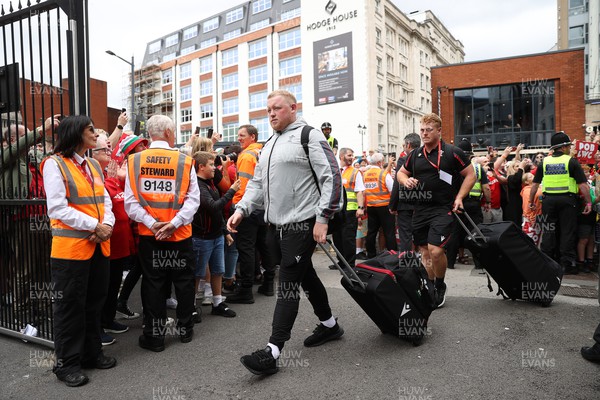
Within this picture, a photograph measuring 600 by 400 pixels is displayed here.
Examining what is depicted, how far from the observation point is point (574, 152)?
7.50 meters

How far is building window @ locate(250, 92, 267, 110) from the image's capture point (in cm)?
4870

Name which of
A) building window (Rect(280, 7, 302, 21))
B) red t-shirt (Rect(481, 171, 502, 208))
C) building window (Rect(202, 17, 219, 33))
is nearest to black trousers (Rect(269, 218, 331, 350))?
red t-shirt (Rect(481, 171, 502, 208))

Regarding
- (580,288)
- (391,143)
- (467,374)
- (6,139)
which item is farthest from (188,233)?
(391,143)

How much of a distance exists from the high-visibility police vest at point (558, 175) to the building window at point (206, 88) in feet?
168

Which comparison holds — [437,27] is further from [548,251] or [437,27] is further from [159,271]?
[159,271]

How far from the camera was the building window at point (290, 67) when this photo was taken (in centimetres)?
4744

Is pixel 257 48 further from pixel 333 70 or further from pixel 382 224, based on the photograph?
pixel 382 224

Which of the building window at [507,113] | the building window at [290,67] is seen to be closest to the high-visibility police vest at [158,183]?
the building window at [507,113]

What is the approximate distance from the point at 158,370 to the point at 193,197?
1566 millimetres

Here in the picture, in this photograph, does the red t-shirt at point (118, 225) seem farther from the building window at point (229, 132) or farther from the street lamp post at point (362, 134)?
the building window at point (229, 132)

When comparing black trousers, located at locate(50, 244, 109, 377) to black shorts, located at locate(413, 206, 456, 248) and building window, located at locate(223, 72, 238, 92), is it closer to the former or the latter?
black shorts, located at locate(413, 206, 456, 248)

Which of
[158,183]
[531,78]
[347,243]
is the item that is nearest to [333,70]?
[531,78]

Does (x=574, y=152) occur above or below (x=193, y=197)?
above

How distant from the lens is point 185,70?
194 feet
